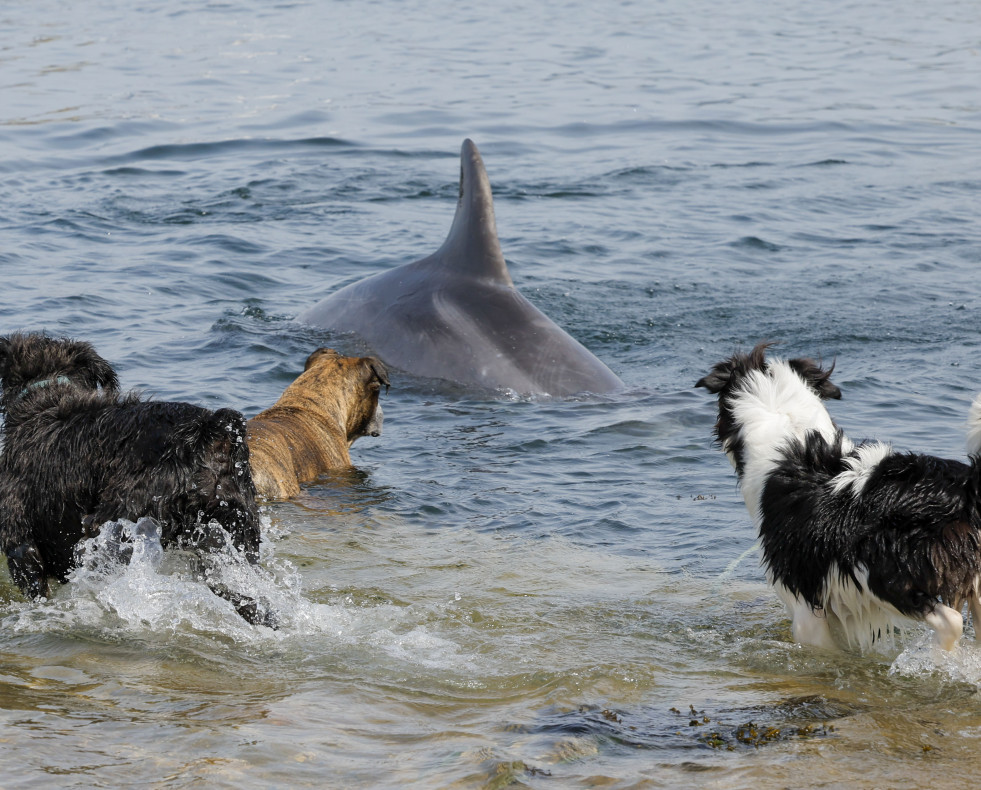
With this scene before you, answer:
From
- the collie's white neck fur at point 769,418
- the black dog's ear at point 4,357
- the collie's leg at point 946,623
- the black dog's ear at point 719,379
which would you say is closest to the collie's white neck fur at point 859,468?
the collie's white neck fur at point 769,418

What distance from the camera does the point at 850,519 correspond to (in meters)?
4.21

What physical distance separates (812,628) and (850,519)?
514 millimetres

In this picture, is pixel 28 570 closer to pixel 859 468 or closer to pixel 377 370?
pixel 377 370

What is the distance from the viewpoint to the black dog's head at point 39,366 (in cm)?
493

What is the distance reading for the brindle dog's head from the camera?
6852mm

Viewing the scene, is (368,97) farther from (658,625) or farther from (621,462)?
(658,625)

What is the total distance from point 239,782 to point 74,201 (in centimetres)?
1083

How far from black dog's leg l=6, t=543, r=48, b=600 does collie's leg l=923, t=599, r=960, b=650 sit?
3240 millimetres

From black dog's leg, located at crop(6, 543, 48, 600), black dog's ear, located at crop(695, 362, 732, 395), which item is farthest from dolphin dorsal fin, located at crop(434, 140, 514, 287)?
black dog's leg, located at crop(6, 543, 48, 600)

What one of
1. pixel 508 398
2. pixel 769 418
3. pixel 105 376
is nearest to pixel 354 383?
pixel 508 398

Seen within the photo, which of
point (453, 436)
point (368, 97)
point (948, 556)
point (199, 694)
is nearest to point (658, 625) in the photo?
point (948, 556)

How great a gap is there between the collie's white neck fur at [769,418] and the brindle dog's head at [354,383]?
2475mm

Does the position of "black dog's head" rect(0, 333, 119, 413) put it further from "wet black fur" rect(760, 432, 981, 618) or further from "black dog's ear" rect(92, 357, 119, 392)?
"wet black fur" rect(760, 432, 981, 618)

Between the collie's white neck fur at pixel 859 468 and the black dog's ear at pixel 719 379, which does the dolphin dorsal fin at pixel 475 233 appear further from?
the collie's white neck fur at pixel 859 468
